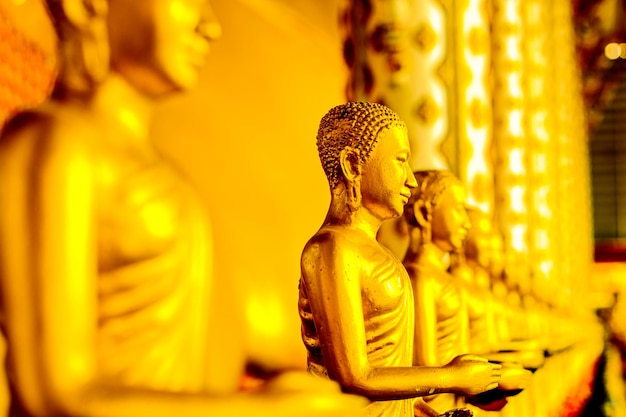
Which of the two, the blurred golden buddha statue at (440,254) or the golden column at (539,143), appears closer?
the blurred golden buddha statue at (440,254)

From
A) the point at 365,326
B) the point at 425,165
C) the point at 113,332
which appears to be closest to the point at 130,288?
the point at 113,332

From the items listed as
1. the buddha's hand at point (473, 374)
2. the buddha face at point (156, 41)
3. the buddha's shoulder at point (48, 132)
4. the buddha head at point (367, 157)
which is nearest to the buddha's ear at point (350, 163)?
the buddha head at point (367, 157)

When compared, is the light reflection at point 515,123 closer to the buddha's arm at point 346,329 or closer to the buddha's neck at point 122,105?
the buddha's arm at point 346,329

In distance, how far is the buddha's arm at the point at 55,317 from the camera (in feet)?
2.56

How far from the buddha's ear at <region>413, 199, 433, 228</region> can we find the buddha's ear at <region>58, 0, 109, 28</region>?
1048 mm

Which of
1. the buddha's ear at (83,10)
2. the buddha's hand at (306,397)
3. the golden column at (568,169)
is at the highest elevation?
the buddha's ear at (83,10)

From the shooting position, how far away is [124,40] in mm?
895

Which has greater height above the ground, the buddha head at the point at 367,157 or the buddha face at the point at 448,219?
the buddha head at the point at 367,157

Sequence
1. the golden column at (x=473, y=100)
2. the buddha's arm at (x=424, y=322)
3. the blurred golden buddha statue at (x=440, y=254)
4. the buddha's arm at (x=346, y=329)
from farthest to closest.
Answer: the golden column at (x=473, y=100) → the blurred golden buddha statue at (x=440, y=254) → the buddha's arm at (x=424, y=322) → the buddha's arm at (x=346, y=329)

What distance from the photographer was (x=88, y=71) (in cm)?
90

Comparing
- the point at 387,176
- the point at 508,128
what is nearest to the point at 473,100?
the point at 508,128

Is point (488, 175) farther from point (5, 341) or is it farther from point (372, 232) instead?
point (5, 341)

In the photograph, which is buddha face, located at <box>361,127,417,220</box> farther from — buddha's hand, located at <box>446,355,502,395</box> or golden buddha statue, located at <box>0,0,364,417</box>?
golden buddha statue, located at <box>0,0,364,417</box>

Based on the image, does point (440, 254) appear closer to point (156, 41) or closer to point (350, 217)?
point (350, 217)
